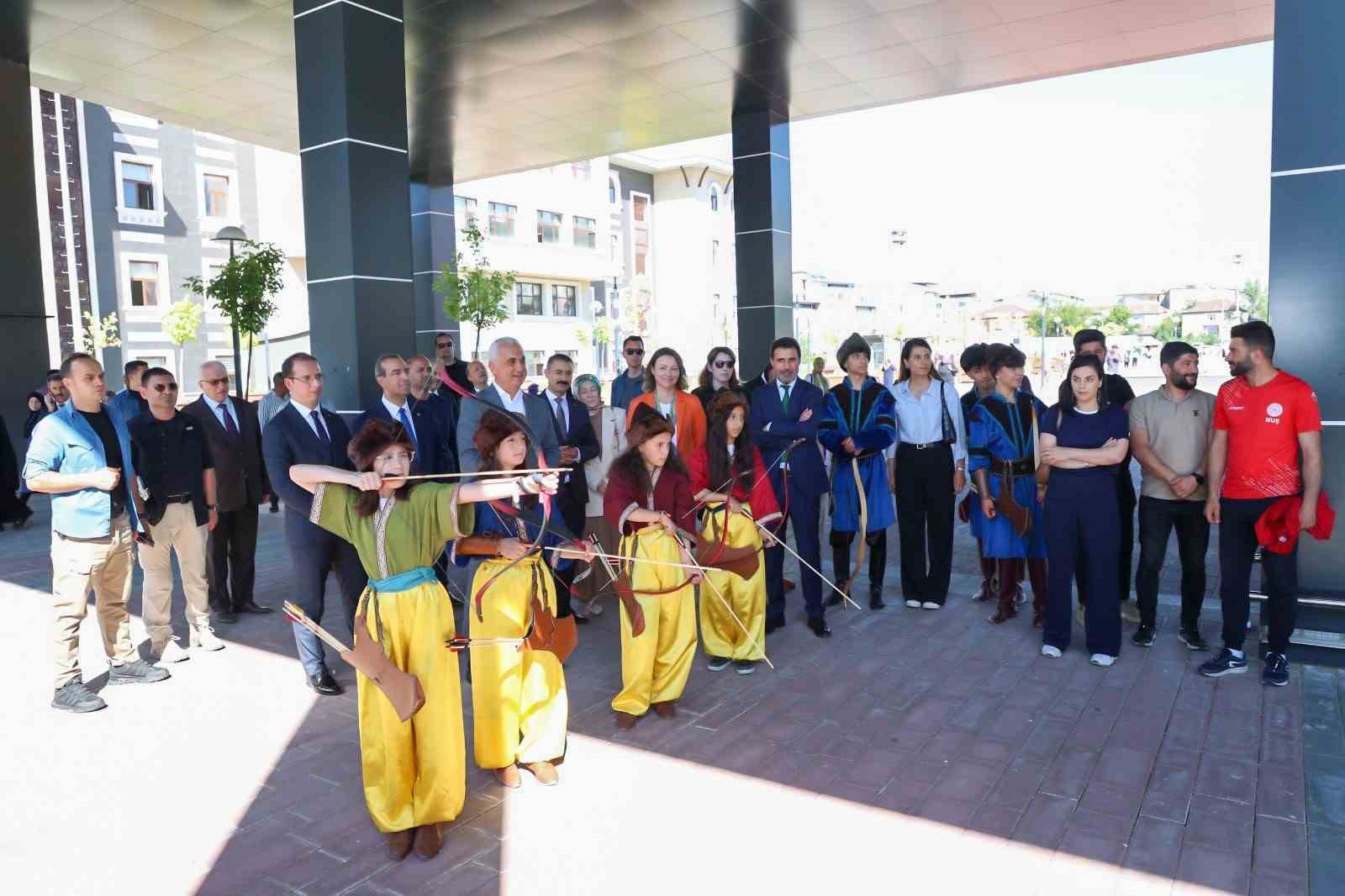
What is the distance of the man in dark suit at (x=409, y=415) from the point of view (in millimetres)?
5184

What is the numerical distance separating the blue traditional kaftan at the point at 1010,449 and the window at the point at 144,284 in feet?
109

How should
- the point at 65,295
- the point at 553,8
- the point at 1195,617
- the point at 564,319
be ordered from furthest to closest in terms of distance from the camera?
the point at 564,319
the point at 65,295
the point at 553,8
the point at 1195,617

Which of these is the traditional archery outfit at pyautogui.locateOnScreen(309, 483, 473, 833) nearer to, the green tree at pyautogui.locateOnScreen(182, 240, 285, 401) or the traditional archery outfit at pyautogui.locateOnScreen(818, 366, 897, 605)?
the traditional archery outfit at pyautogui.locateOnScreen(818, 366, 897, 605)

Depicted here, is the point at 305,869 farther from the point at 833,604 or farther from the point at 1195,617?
the point at 1195,617

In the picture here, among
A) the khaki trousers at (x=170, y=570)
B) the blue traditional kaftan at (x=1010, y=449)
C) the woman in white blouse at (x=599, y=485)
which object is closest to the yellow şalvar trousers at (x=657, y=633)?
the woman in white blouse at (x=599, y=485)

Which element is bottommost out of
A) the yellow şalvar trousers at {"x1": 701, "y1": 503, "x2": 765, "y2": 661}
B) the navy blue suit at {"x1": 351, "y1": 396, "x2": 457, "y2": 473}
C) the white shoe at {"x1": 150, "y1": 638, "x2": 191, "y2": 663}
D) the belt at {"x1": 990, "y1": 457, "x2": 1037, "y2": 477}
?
the white shoe at {"x1": 150, "y1": 638, "x2": 191, "y2": 663}

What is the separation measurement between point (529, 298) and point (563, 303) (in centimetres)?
273

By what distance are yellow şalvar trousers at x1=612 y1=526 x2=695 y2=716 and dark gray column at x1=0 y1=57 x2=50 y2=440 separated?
377 inches

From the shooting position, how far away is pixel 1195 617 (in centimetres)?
533

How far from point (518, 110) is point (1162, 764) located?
412 inches

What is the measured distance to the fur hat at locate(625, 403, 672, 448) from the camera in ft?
14.5

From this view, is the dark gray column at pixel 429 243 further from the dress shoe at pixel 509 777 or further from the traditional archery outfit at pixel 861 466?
the dress shoe at pixel 509 777

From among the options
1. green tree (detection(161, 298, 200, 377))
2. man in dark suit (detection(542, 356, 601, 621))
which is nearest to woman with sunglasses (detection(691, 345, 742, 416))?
man in dark suit (detection(542, 356, 601, 621))

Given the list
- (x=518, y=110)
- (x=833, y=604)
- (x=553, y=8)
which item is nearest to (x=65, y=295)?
(x=518, y=110)
